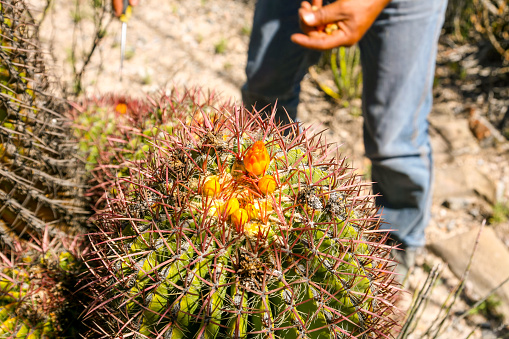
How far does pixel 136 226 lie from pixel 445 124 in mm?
3232

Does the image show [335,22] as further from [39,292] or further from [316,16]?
[39,292]

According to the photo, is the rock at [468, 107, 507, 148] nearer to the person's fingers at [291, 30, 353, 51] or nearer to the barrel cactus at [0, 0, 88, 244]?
the person's fingers at [291, 30, 353, 51]

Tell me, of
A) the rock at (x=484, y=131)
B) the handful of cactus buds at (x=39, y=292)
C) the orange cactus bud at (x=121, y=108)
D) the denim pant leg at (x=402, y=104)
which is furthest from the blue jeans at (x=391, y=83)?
the rock at (x=484, y=131)

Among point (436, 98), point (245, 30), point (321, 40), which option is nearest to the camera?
point (321, 40)

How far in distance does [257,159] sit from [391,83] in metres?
1.24

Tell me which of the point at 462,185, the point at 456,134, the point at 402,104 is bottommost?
the point at 462,185

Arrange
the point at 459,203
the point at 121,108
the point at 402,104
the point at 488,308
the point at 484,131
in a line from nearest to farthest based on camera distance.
→ the point at 121,108, the point at 402,104, the point at 488,308, the point at 459,203, the point at 484,131

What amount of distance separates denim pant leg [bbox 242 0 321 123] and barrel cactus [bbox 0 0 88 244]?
3.19ft

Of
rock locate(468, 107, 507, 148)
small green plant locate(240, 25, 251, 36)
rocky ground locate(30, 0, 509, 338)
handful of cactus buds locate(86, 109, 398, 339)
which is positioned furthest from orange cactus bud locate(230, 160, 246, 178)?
small green plant locate(240, 25, 251, 36)

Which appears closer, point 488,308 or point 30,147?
point 30,147

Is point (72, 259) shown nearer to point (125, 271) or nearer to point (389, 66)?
point (125, 271)

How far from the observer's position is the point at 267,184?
1.06 m

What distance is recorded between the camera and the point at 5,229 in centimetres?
146

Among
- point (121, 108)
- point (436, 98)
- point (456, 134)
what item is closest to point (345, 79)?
point (436, 98)
